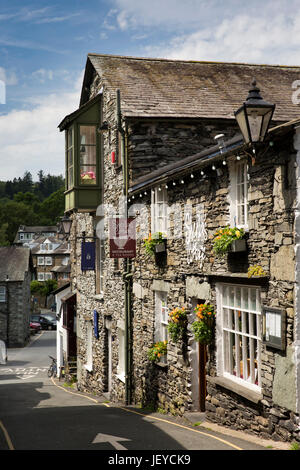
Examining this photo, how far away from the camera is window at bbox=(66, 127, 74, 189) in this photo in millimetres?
17469

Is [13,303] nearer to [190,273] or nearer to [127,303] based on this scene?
[127,303]

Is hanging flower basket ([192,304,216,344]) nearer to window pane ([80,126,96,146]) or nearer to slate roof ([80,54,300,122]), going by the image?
slate roof ([80,54,300,122])

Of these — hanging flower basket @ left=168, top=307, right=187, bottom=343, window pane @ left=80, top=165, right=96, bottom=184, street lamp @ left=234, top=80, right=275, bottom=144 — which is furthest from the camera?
window pane @ left=80, top=165, right=96, bottom=184

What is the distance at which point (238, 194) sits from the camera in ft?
29.3

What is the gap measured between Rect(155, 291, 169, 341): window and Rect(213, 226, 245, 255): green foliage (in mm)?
3738

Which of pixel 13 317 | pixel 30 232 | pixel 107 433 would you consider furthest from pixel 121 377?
pixel 30 232

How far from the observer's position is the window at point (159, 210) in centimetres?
1208

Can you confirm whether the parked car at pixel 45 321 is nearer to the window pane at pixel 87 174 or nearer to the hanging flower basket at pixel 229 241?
the window pane at pixel 87 174

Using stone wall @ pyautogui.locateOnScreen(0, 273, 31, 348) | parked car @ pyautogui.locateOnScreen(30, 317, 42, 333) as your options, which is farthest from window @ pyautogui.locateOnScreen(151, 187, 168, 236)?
parked car @ pyautogui.locateOnScreen(30, 317, 42, 333)

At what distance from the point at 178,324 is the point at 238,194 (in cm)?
314

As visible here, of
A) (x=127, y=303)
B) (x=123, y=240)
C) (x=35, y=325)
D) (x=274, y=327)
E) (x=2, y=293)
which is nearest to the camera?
(x=274, y=327)
